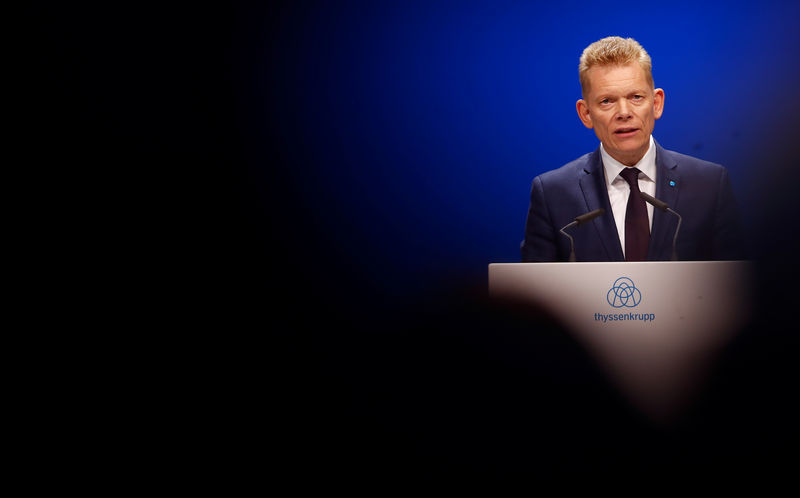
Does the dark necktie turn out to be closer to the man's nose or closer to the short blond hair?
the man's nose

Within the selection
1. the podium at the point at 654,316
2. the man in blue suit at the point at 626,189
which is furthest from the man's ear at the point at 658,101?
the podium at the point at 654,316

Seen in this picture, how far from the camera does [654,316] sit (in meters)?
1.32

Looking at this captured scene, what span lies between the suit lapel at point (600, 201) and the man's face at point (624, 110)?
82 millimetres

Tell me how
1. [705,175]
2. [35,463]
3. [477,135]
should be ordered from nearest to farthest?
[35,463] < [705,175] < [477,135]

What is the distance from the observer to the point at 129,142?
254 centimetres

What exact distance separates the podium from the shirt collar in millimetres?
819

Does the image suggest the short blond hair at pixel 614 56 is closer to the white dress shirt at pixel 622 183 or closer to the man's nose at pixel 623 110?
the man's nose at pixel 623 110

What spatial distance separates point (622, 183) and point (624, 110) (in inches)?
10.3

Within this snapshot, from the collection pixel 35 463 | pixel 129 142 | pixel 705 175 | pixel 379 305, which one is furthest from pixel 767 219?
pixel 35 463

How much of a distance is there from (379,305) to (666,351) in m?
1.52

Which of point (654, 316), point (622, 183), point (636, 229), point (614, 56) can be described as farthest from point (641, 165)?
point (654, 316)

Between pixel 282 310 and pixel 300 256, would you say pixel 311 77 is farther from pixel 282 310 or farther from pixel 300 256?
pixel 282 310

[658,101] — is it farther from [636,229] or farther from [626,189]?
[636,229]

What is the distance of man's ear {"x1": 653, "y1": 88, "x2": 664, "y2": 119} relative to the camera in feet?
7.29
